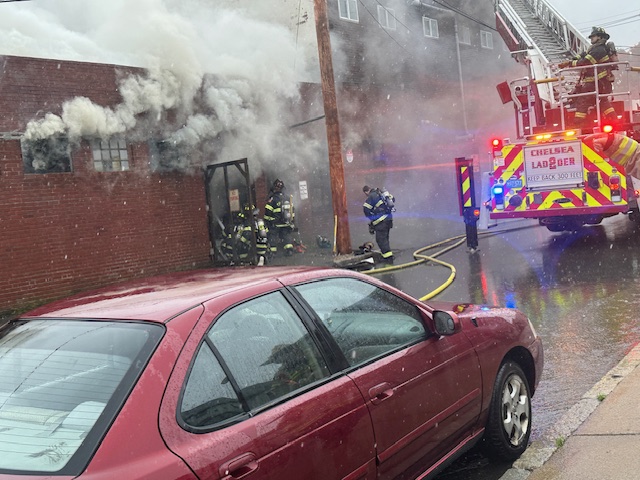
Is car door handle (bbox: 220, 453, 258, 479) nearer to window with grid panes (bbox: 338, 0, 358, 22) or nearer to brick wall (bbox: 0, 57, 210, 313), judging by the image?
brick wall (bbox: 0, 57, 210, 313)

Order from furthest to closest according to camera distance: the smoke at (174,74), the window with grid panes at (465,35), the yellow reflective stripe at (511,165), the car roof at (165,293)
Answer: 1. the window with grid panes at (465,35)
2. the smoke at (174,74)
3. the yellow reflective stripe at (511,165)
4. the car roof at (165,293)

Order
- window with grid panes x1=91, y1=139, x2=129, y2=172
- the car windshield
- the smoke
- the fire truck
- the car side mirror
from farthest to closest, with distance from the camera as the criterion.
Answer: the smoke
window with grid panes x1=91, y1=139, x2=129, y2=172
the fire truck
the car side mirror
the car windshield

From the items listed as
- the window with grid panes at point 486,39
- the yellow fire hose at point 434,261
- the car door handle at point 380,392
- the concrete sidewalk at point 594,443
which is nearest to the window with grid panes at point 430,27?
the window with grid panes at point 486,39

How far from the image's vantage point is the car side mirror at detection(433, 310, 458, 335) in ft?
10.9

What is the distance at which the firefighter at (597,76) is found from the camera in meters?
10.8

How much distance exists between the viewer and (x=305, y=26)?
61.0ft

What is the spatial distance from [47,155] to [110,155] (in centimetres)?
133

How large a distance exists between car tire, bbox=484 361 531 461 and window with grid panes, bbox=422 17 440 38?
20310 millimetres

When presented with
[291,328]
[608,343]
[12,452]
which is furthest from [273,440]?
[608,343]

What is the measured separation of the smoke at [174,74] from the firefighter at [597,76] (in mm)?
6942

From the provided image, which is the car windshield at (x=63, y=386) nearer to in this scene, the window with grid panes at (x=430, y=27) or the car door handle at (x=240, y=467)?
the car door handle at (x=240, y=467)

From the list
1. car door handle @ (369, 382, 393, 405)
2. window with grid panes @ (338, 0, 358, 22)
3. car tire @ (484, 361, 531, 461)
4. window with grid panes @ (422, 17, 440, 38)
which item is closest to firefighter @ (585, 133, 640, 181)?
car tire @ (484, 361, 531, 461)

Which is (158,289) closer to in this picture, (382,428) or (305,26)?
(382,428)

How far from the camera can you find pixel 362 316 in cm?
321
